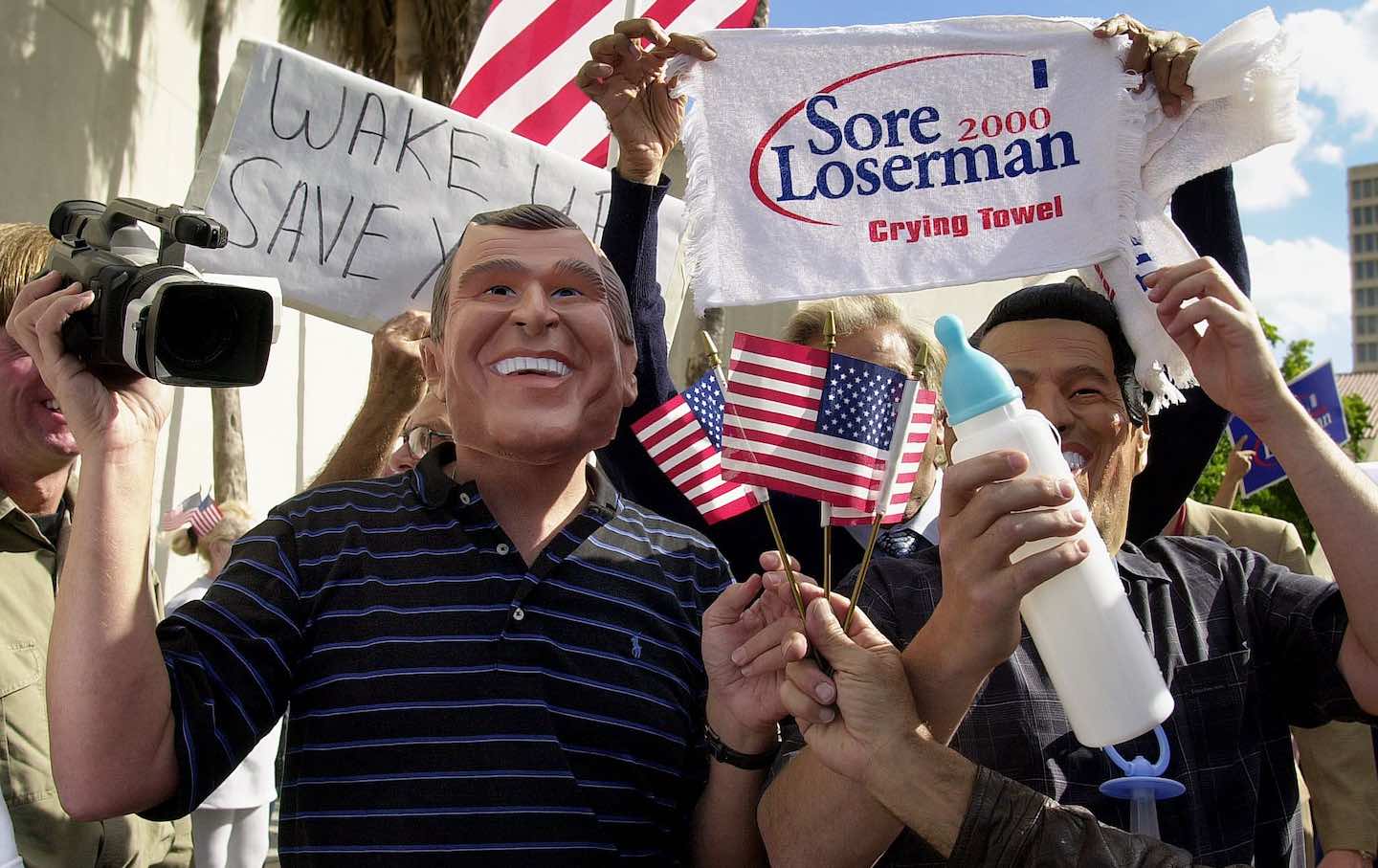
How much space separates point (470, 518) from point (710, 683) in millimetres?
462

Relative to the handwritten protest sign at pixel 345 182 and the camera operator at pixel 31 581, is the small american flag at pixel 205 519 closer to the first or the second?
the handwritten protest sign at pixel 345 182

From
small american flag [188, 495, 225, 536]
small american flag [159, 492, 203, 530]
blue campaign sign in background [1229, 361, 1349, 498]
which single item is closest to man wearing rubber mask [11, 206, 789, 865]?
small american flag [188, 495, 225, 536]

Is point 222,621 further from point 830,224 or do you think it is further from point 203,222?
point 830,224

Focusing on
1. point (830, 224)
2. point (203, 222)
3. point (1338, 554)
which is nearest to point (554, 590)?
point (203, 222)

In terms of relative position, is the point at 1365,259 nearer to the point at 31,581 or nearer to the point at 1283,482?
the point at 1283,482

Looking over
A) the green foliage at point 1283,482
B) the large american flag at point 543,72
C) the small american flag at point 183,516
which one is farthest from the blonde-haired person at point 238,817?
the green foliage at point 1283,482

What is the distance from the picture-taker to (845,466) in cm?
175

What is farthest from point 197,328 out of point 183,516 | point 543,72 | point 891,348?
point 183,516

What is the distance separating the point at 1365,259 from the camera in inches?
5630

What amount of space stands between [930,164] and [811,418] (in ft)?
2.67

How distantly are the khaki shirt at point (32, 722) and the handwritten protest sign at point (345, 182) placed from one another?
3.06 ft

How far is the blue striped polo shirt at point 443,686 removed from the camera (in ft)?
5.56

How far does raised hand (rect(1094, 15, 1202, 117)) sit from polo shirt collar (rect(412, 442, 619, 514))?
1202 millimetres

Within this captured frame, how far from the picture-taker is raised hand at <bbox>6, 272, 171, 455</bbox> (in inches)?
64.2
